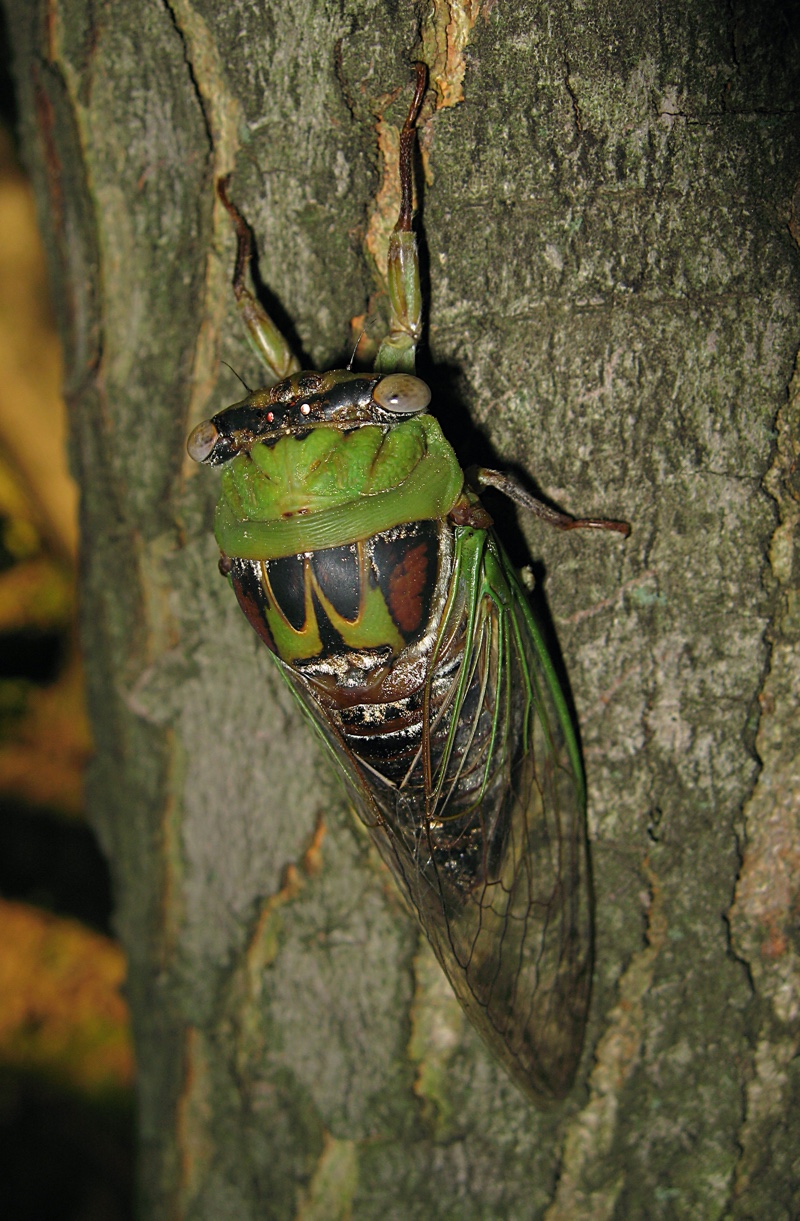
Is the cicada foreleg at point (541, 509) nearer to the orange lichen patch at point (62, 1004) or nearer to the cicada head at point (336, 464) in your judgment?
the cicada head at point (336, 464)

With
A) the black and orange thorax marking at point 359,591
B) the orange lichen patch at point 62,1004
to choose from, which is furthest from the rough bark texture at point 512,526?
the orange lichen patch at point 62,1004

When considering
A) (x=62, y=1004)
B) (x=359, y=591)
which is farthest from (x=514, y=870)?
(x=62, y=1004)

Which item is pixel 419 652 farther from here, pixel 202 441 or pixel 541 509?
pixel 202 441

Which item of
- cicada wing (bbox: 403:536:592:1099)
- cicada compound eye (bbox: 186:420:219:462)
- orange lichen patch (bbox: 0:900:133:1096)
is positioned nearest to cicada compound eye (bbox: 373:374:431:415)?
cicada compound eye (bbox: 186:420:219:462)

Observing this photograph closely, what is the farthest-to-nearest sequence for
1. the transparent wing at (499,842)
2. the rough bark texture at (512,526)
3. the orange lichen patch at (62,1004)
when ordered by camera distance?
the orange lichen patch at (62,1004), the transparent wing at (499,842), the rough bark texture at (512,526)

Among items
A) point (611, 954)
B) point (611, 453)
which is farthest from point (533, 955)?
point (611, 453)

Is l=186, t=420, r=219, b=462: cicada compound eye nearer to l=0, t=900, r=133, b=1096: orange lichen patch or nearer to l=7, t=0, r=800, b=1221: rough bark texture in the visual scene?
l=7, t=0, r=800, b=1221: rough bark texture
